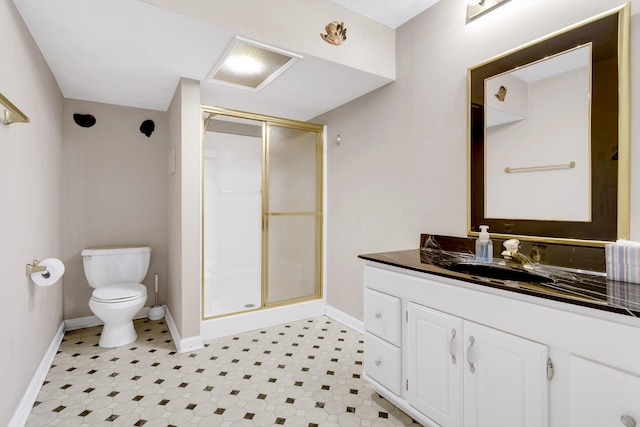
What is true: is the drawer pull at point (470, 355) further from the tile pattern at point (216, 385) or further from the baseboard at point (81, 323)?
the baseboard at point (81, 323)

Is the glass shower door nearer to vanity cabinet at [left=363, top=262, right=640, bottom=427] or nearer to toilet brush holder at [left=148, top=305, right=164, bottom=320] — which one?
toilet brush holder at [left=148, top=305, right=164, bottom=320]

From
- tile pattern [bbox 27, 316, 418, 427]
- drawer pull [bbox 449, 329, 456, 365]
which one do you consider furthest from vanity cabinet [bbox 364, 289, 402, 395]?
drawer pull [bbox 449, 329, 456, 365]

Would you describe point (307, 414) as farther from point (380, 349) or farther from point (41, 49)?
point (41, 49)

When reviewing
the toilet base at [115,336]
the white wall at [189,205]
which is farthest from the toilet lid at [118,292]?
the white wall at [189,205]

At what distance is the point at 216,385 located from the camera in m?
2.03

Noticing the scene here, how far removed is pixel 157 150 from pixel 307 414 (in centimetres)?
292

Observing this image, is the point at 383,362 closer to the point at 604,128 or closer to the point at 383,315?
the point at 383,315

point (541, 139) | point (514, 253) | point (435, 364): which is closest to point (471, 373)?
point (435, 364)

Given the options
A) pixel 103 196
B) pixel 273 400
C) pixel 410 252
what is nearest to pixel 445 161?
pixel 410 252

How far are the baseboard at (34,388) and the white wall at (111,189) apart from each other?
66cm

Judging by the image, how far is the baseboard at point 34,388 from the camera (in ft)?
5.34

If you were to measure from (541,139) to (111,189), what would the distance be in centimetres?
361

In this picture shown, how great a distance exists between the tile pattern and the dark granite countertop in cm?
88

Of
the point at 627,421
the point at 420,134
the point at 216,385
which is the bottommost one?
the point at 216,385
